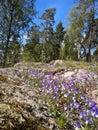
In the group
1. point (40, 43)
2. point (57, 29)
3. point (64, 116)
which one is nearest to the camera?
point (64, 116)

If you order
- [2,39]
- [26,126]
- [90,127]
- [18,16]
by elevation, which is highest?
[18,16]

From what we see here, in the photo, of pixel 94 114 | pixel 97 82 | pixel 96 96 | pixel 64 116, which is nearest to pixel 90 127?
pixel 94 114

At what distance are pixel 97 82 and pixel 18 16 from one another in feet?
86.4

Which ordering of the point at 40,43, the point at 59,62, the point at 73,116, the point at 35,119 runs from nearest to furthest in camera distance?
the point at 35,119 → the point at 73,116 → the point at 59,62 → the point at 40,43

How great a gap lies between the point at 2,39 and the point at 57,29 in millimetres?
47004

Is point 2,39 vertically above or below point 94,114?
above

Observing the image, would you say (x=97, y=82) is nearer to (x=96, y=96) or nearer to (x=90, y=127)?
(x=96, y=96)

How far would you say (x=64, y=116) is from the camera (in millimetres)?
4871

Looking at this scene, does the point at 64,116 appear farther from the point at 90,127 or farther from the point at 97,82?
the point at 97,82

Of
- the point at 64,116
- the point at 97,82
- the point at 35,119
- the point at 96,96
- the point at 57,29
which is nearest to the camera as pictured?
the point at 35,119

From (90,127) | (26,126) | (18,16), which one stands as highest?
(18,16)

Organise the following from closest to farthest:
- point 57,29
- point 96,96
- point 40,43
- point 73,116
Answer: point 73,116 < point 96,96 < point 40,43 < point 57,29

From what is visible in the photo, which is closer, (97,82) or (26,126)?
(26,126)

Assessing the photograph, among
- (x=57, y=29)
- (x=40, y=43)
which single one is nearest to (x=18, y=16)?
(x=40, y=43)
